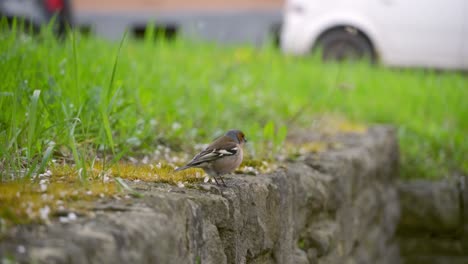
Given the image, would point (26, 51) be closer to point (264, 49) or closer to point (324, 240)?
point (324, 240)

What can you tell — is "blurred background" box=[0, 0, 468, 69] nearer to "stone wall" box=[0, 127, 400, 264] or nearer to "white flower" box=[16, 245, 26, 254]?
"stone wall" box=[0, 127, 400, 264]

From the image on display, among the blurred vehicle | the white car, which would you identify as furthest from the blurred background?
the blurred vehicle

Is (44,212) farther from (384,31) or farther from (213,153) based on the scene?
(384,31)

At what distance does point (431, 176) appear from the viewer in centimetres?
706

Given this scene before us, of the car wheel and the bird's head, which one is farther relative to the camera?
the car wheel

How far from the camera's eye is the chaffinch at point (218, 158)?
3021 mm

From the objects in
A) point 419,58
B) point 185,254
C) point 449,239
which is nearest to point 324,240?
point 185,254

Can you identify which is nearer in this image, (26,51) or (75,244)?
(75,244)

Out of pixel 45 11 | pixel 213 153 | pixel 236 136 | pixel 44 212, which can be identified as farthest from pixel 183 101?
pixel 45 11

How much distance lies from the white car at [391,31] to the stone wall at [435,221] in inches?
177

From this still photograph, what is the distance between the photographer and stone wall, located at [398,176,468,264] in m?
6.76

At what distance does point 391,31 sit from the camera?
1120 centimetres

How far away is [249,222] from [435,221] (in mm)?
4133

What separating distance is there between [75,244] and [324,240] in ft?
8.41
